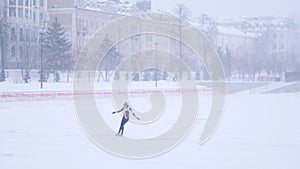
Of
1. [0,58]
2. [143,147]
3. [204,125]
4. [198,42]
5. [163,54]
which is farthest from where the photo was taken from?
[198,42]

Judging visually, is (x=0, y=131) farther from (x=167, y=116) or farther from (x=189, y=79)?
(x=189, y=79)

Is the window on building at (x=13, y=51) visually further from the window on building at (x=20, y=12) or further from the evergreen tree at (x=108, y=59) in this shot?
the evergreen tree at (x=108, y=59)

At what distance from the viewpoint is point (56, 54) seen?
5525 centimetres

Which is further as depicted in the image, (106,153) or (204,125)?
(204,125)

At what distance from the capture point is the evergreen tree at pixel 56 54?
54.5 meters

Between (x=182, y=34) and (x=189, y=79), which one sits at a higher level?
(x=182, y=34)

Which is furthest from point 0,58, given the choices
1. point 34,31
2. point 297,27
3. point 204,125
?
point 297,27

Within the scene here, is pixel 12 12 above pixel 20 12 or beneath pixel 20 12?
beneath

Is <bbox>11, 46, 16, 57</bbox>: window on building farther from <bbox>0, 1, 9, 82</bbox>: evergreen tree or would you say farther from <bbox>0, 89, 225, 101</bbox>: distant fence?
<bbox>0, 89, 225, 101</bbox>: distant fence

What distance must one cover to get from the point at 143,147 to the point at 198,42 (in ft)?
179

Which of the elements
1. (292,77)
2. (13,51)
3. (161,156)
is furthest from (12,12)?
(161,156)

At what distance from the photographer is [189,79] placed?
61.0 meters

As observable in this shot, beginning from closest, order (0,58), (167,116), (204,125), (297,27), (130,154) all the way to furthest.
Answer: (130,154), (204,125), (167,116), (0,58), (297,27)

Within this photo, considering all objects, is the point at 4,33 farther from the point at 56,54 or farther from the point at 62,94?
the point at 62,94
